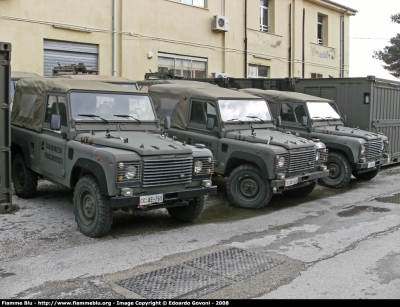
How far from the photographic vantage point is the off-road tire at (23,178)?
910cm

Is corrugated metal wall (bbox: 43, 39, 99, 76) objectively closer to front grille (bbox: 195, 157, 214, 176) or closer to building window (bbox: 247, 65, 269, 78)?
building window (bbox: 247, 65, 269, 78)

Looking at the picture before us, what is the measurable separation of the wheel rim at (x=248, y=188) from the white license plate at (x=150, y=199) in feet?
8.72

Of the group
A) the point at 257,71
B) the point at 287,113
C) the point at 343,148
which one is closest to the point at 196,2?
the point at 257,71

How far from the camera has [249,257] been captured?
6211 millimetres

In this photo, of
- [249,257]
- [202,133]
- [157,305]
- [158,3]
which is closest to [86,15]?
[158,3]

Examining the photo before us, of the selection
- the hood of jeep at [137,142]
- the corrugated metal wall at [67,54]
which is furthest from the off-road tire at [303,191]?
the corrugated metal wall at [67,54]

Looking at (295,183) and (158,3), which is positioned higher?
(158,3)

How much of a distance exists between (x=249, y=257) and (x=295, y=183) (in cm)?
313

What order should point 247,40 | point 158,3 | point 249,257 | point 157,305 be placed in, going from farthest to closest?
point 247,40, point 158,3, point 249,257, point 157,305

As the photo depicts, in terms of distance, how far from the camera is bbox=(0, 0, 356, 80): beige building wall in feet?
47.4

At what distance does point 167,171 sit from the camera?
7.06 m

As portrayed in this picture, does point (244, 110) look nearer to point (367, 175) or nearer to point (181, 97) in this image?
point (181, 97)

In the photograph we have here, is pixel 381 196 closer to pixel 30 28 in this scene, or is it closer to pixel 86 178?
pixel 86 178

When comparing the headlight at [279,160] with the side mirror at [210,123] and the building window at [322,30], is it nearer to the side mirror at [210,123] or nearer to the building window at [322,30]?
the side mirror at [210,123]
